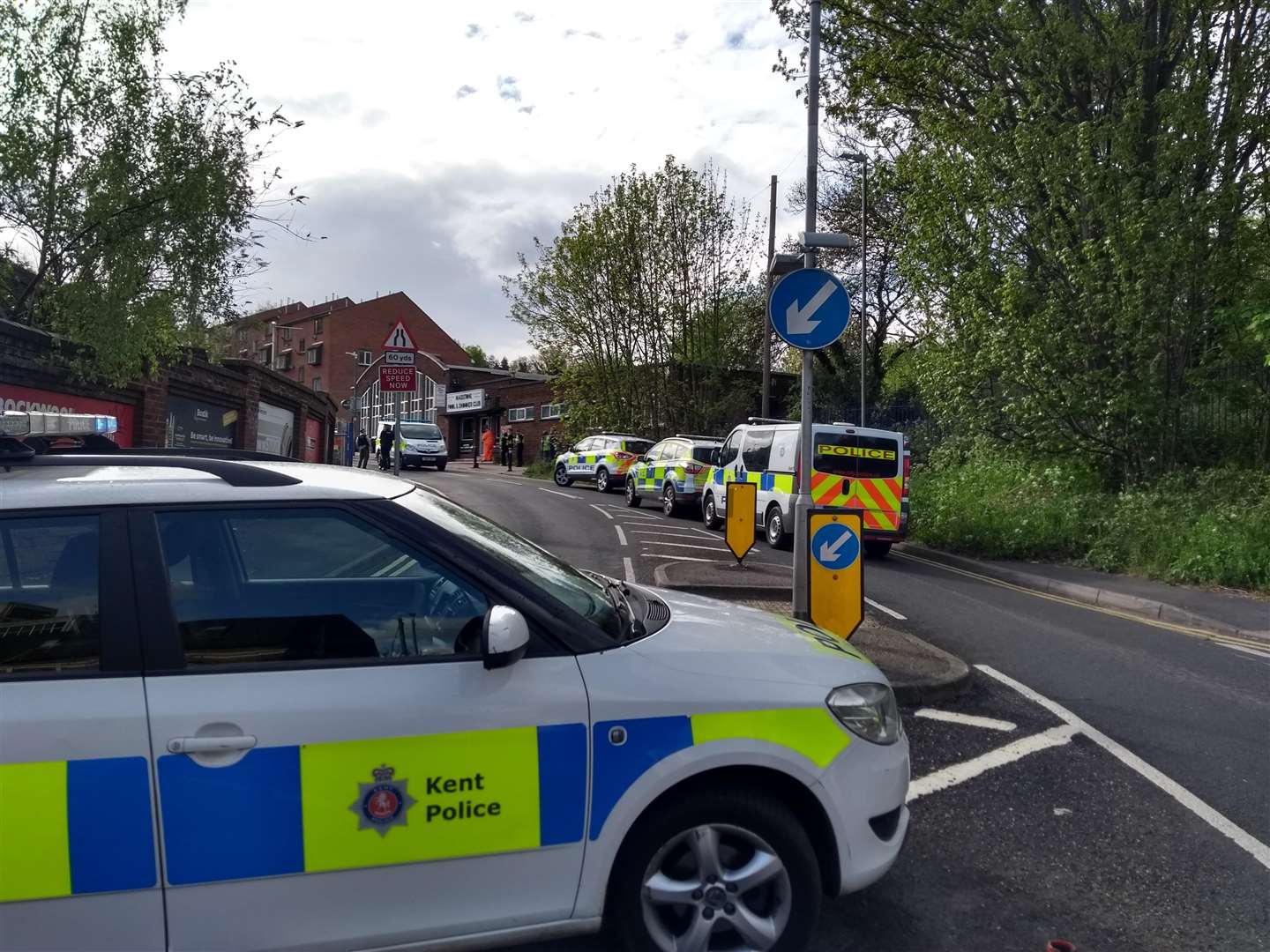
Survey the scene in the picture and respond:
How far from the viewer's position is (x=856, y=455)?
14.7m

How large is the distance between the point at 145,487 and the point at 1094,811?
424 centimetres

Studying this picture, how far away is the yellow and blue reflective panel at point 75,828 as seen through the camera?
2.40m

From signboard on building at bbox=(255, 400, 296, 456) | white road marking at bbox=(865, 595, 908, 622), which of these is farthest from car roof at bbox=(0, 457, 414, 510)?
signboard on building at bbox=(255, 400, 296, 456)

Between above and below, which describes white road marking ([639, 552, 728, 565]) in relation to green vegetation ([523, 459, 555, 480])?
above

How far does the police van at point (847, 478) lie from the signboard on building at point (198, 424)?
8453mm

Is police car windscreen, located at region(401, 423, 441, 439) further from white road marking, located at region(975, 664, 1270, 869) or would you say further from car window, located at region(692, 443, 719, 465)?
white road marking, located at region(975, 664, 1270, 869)

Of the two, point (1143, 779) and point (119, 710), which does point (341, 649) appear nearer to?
point (119, 710)

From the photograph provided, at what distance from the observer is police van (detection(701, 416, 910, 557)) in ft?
47.8

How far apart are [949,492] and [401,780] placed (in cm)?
1718

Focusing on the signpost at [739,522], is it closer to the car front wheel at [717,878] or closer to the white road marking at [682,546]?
the white road marking at [682,546]

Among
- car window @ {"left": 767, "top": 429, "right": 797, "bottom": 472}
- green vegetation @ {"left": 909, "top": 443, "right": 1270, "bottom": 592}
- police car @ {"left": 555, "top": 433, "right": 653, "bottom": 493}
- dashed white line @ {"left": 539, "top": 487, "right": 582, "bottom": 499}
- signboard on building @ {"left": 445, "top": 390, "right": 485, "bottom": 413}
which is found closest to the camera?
green vegetation @ {"left": 909, "top": 443, "right": 1270, "bottom": 592}

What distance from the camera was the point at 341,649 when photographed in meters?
2.85

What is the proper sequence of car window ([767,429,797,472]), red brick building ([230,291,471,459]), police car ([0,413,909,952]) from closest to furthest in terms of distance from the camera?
1. police car ([0,413,909,952])
2. car window ([767,429,797,472])
3. red brick building ([230,291,471,459])

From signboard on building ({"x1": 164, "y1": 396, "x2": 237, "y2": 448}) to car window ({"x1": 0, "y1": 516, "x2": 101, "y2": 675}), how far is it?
1257cm
